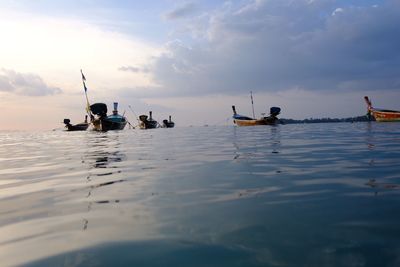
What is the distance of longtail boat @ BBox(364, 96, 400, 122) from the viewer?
68625 mm

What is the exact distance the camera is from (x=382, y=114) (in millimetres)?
71688

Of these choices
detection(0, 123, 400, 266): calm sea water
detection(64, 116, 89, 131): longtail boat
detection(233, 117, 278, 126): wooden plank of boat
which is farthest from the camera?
detection(64, 116, 89, 131): longtail boat

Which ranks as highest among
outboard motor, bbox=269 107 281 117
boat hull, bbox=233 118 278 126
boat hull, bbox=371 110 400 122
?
outboard motor, bbox=269 107 281 117

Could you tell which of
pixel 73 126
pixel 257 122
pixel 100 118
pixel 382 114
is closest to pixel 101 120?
pixel 100 118

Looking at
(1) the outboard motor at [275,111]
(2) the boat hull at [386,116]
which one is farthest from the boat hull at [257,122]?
(2) the boat hull at [386,116]

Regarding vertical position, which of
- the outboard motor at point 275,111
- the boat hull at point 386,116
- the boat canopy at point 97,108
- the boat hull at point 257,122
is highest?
→ the boat canopy at point 97,108

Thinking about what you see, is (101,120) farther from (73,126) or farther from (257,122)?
(257,122)

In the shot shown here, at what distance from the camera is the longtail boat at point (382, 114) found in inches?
2702

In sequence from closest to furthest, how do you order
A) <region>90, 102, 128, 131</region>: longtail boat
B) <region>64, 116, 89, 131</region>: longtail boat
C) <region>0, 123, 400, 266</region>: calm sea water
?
<region>0, 123, 400, 266</region>: calm sea water, <region>90, 102, 128, 131</region>: longtail boat, <region>64, 116, 89, 131</region>: longtail boat

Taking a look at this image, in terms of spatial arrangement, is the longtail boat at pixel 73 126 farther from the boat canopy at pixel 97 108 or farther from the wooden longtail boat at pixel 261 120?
the wooden longtail boat at pixel 261 120

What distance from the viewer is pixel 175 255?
139 inches

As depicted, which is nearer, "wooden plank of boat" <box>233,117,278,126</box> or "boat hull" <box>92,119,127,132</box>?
"boat hull" <box>92,119,127,132</box>

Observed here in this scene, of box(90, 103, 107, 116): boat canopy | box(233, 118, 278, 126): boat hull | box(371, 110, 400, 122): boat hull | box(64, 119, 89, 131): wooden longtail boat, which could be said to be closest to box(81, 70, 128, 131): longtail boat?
box(90, 103, 107, 116): boat canopy

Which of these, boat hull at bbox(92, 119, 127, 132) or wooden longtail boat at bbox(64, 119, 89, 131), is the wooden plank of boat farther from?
wooden longtail boat at bbox(64, 119, 89, 131)
